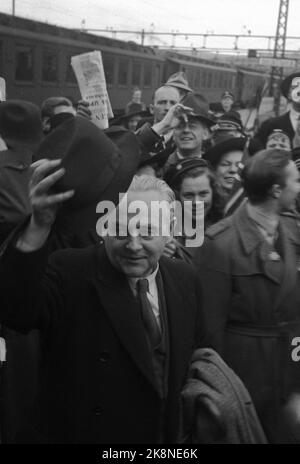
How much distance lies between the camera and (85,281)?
6.77 ft

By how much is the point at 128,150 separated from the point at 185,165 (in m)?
1.30

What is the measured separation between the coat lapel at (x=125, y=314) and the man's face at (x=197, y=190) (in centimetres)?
153

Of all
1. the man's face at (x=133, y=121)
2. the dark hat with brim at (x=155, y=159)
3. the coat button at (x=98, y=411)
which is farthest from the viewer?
the man's face at (x=133, y=121)

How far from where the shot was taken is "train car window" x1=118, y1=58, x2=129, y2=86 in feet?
55.0

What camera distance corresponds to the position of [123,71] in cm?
1700

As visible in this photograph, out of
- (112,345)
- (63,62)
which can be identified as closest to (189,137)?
(112,345)

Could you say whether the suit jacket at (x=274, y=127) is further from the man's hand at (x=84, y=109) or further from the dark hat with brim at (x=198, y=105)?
the man's hand at (x=84, y=109)

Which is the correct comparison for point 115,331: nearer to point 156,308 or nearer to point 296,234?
point 156,308

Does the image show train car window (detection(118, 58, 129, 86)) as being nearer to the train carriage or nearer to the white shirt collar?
the train carriage

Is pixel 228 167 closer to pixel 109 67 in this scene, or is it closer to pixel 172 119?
pixel 172 119

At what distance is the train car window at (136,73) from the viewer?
1777cm

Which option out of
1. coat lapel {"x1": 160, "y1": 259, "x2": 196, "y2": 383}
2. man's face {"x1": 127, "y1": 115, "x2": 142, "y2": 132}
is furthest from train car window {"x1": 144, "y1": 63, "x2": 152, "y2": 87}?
coat lapel {"x1": 160, "y1": 259, "x2": 196, "y2": 383}

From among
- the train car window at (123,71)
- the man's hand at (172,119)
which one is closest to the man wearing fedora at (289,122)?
the man's hand at (172,119)

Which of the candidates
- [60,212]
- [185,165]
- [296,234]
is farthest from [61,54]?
[60,212]
